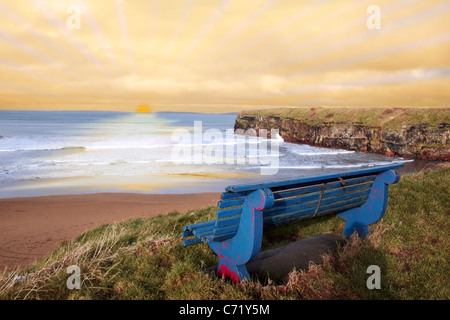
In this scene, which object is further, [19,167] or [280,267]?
[19,167]

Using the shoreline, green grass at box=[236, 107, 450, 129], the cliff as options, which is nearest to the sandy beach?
the shoreline

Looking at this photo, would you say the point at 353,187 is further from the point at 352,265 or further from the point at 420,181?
the point at 420,181

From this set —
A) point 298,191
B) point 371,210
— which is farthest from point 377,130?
point 298,191

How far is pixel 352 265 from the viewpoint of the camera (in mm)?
3680

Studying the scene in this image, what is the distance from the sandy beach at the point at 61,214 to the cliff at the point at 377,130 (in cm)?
2075

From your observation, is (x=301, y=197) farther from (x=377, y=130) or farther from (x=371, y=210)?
(x=377, y=130)

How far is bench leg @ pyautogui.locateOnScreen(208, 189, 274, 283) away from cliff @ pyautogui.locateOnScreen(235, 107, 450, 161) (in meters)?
26.5

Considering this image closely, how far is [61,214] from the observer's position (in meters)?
9.79

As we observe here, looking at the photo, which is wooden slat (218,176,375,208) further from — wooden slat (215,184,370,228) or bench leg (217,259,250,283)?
bench leg (217,259,250,283)

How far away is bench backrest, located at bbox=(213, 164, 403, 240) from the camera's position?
119 inches

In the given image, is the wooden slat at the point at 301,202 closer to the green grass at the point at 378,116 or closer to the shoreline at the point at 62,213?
the shoreline at the point at 62,213

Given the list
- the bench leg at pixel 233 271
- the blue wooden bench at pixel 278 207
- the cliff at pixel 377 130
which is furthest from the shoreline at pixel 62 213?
Answer: the cliff at pixel 377 130
